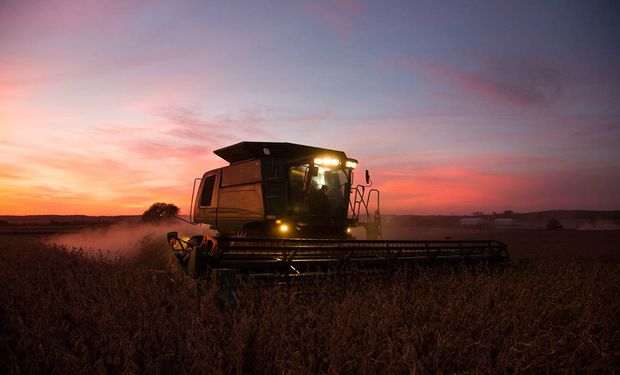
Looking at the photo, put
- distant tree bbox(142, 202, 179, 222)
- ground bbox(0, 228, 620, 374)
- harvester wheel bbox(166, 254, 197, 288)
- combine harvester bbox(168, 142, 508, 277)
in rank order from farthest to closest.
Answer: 1. distant tree bbox(142, 202, 179, 222)
2. combine harvester bbox(168, 142, 508, 277)
3. harvester wheel bbox(166, 254, 197, 288)
4. ground bbox(0, 228, 620, 374)

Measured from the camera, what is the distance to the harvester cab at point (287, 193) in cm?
794

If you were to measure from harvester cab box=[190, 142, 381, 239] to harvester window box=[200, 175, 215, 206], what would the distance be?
59cm

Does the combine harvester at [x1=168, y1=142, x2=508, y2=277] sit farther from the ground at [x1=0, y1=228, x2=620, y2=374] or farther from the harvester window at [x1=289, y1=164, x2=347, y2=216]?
the ground at [x1=0, y1=228, x2=620, y2=374]

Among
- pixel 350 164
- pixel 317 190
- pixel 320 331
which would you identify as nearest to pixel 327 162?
pixel 317 190

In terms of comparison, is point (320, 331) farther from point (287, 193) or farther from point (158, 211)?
Answer: point (158, 211)

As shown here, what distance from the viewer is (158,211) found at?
66.9 ft

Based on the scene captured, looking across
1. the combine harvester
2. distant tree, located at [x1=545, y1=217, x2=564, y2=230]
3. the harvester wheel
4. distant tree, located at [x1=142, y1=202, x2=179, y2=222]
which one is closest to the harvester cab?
the combine harvester

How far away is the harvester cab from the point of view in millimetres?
7941

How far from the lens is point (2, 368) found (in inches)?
120

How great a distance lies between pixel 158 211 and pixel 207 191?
37.2 feet

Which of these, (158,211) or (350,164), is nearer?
(350,164)

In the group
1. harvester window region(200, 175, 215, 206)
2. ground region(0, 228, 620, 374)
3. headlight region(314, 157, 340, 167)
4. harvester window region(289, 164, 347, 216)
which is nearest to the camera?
ground region(0, 228, 620, 374)

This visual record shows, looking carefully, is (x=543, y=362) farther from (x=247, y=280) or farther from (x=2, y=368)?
(x=2, y=368)

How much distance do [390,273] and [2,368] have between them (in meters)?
4.55
